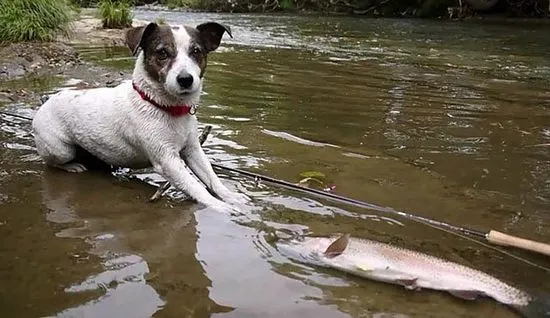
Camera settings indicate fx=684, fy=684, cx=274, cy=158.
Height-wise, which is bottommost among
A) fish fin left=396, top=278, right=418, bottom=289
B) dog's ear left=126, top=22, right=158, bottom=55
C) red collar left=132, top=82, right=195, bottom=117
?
fish fin left=396, top=278, right=418, bottom=289

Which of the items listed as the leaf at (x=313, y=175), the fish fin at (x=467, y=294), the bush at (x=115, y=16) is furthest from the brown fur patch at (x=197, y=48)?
the bush at (x=115, y=16)

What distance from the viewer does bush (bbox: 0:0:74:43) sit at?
1221cm

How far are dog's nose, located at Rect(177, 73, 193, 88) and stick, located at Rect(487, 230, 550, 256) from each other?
84.3 inches

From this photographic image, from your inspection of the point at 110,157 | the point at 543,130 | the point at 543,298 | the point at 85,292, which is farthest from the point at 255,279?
the point at 543,130

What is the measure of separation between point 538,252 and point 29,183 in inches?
139

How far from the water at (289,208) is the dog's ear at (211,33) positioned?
Answer: 104cm

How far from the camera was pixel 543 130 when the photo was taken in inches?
280

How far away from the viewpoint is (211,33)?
4938 mm

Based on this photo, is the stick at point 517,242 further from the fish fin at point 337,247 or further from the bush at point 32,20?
the bush at point 32,20

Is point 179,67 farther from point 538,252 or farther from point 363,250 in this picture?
point 538,252

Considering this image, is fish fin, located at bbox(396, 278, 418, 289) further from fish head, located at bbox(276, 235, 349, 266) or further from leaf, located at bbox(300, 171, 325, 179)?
leaf, located at bbox(300, 171, 325, 179)

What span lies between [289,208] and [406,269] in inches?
50.8

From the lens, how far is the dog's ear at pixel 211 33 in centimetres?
487

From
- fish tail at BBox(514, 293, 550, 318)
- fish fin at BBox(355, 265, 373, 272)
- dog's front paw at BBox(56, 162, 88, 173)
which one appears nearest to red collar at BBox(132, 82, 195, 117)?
dog's front paw at BBox(56, 162, 88, 173)
